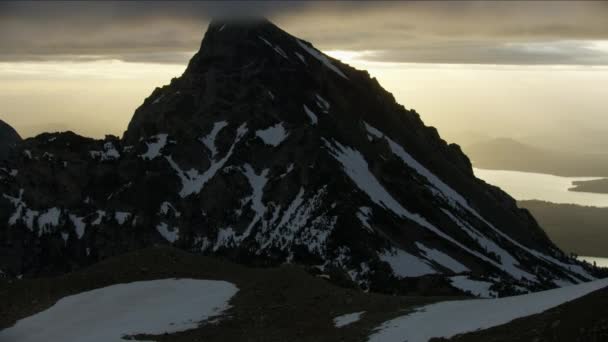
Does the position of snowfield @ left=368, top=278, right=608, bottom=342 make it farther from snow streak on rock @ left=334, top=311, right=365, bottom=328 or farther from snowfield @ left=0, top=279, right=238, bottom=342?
snowfield @ left=0, top=279, right=238, bottom=342

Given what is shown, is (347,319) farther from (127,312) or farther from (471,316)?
(127,312)

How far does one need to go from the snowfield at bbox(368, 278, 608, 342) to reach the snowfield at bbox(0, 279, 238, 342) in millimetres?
14342

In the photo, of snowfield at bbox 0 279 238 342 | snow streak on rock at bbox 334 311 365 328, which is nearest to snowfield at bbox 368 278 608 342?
snow streak on rock at bbox 334 311 365 328

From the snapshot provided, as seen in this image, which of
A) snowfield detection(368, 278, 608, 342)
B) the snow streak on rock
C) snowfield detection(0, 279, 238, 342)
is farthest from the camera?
snowfield detection(0, 279, 238, 342)

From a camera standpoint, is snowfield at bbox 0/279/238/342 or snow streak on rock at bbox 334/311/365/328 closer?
snow streak on rock at bbox 334/311/365/328

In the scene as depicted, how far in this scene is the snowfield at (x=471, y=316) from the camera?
4528cm

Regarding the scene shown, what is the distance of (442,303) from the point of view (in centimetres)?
5553

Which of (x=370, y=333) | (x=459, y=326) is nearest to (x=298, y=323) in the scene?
(x=370, y=333)

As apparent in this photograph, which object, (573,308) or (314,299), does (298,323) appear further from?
(573,308)

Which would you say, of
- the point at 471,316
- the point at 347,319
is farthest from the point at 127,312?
the point at 471,316

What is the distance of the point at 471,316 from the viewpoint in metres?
47.9

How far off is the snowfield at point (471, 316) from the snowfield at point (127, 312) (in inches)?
565

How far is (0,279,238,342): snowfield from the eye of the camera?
57.6m

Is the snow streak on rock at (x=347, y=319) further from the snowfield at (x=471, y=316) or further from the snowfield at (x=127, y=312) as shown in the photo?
the snowfield at (x=127, y=312)
